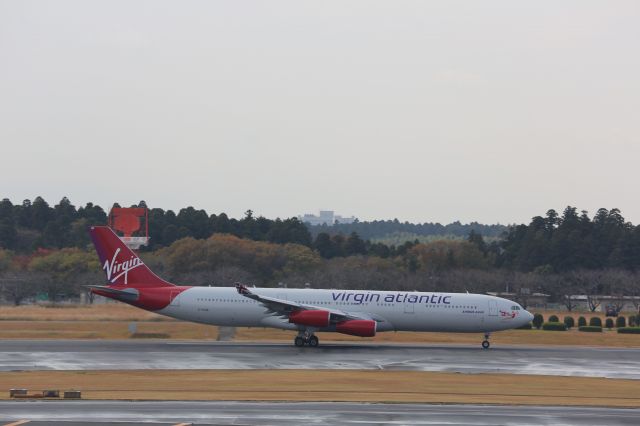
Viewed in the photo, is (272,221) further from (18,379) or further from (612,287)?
(18,379)

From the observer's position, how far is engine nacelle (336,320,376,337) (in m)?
49.1

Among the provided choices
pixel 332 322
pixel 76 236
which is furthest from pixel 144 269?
pixel 76 236

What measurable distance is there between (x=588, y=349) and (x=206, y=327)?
2349 centimetres

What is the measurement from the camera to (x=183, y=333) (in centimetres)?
5756

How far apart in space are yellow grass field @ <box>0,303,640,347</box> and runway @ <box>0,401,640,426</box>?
2675 cm

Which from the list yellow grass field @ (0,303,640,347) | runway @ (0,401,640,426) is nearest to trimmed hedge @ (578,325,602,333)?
yellow grass field @ (0,303,640,347)

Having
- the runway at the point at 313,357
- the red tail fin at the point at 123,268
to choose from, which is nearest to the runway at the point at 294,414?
A: the runway at the point at 313,357

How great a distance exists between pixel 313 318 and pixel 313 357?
490 cm

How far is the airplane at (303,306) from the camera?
50781 millimetres

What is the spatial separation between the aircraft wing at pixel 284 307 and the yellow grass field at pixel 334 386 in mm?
11033

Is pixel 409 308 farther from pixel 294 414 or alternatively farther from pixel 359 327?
pixel 294 414

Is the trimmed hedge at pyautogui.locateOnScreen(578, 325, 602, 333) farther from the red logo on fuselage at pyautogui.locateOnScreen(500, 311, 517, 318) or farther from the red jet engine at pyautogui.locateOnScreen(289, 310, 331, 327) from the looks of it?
the red jet engine at pyautogui.locateOnScreen(289, 310, 331, 327)

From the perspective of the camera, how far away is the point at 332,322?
5016 cm

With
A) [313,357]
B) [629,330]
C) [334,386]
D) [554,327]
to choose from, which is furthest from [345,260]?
[334,386]
